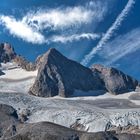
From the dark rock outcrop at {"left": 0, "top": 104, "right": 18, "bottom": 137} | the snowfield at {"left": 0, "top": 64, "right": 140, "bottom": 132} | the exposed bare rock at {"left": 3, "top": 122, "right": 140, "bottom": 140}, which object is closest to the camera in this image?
the exposed bare rock at {"left": 3, "top": 122, "right": 140, "bottom": 140}

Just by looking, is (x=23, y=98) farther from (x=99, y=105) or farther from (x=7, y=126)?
(x=7, y=126)

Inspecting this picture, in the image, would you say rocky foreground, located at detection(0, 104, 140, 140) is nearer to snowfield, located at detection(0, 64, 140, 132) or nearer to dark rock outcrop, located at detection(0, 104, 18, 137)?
dark rock outcrop, located at detection(0, 104, 18, 137)

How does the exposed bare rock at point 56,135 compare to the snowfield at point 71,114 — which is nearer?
the exposed bare rock at point 56,135

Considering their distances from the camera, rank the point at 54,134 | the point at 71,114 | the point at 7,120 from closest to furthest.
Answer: the point at 54,134
the point at 7,120
the point at 71,114

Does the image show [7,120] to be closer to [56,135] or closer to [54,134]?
[54,134]

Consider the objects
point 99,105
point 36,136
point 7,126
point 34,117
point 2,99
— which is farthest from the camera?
point 99,105

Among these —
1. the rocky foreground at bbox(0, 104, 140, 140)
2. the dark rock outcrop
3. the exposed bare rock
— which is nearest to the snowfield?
the dark rock outcrop

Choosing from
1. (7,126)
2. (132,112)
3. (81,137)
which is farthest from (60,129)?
(132,112)

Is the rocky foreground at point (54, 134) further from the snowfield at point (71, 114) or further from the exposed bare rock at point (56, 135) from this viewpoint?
the snowfield at point (71, 114)

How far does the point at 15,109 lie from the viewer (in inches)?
6860

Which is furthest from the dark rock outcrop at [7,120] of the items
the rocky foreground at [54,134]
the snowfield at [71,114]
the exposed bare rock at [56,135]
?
the exposed bare rock at [56,135]

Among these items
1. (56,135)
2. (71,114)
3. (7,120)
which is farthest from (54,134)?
(71,114)

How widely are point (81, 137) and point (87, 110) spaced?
44052mm

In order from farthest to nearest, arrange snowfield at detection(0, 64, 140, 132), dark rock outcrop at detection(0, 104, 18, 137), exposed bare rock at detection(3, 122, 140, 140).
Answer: snowfield at detection(0, 64, 140, 132) → dark rock outcrop at detection(0, 104, 18, 137) → exposed bare rock at detection(3, 122, 140, 140)
